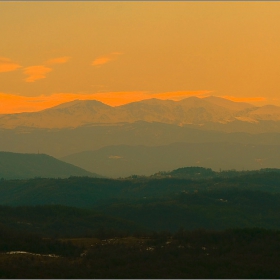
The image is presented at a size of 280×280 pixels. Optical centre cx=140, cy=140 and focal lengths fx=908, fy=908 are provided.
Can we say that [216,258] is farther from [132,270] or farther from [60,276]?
[60,276]

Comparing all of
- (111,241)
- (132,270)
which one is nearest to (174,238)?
(111,241)

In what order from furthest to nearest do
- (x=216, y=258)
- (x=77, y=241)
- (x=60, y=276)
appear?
(x=77, y=241)
(x=216, y=258)
(x=60, y=276)

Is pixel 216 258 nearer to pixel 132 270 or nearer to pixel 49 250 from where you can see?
pixel 132 270

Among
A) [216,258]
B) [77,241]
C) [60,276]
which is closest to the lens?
[60,276]

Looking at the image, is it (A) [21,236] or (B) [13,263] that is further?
(A) [21,236]

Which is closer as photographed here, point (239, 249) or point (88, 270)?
point (88, 270)

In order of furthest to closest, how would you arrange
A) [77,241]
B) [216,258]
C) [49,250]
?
[77,241], [49,250], [216,258]

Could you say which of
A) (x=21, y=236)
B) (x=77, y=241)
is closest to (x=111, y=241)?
(x=77, y=241)

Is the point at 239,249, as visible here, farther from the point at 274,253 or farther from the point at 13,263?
the point at 13,263

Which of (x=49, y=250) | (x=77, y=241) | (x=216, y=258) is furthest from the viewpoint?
(x=77, y=241)
